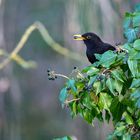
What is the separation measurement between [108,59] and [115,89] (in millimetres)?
119

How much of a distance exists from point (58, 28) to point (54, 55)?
644 millimetres

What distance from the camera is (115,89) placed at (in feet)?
9.21

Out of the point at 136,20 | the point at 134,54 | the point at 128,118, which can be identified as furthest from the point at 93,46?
the point at 134,54

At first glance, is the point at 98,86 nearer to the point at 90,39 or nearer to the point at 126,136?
the point at 126,136

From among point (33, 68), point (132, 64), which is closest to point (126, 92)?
point (132, 64)

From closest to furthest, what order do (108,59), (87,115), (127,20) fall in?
(108,59) < (87,115) < (127,20)

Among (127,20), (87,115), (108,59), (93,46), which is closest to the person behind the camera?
(108,59)

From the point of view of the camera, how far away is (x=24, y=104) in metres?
12.2

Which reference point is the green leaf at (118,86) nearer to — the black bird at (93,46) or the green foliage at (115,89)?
the green foliage at (115,89)

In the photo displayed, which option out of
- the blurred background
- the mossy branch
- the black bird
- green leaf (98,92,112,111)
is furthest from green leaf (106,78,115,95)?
the mossy branch

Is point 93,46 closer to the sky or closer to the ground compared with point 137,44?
closer to the sky

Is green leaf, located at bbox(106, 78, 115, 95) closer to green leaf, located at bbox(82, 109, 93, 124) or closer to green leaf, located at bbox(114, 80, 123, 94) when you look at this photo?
green leaf, located at bbox(114, 80, 123, 94)

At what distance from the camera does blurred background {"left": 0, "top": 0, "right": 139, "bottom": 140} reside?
910 cm

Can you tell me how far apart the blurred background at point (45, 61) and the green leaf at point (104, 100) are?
5.57 m
